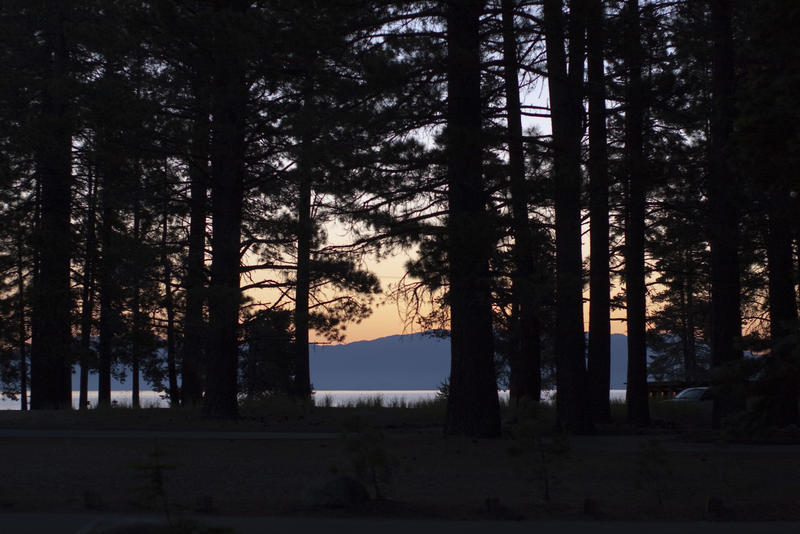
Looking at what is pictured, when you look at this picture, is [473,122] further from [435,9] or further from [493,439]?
[493,439]

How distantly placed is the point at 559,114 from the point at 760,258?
15130 millimetres

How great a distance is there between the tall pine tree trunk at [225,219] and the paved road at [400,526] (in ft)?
32.0

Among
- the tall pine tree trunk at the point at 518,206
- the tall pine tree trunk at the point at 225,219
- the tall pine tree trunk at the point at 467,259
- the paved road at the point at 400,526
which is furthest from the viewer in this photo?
the tall pine tree trunk at the point at 225,219

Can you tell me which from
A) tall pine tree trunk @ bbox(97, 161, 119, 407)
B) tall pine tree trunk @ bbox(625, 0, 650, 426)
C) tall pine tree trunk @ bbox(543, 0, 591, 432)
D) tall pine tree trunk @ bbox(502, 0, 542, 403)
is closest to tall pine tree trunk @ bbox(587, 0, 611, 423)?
tall pine tree trunk @ bbox(625, 0, 650, 426)

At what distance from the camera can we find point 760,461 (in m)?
12.6

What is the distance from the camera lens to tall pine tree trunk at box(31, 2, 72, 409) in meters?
26.6

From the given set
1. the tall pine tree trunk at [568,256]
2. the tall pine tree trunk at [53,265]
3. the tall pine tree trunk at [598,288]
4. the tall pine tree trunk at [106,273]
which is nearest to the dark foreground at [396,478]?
the tall pine tree trunk at [568,256]

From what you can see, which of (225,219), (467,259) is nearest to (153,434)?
(225,219)

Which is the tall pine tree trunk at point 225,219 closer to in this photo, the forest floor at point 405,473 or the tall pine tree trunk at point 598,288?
the forest floor at point 405,473

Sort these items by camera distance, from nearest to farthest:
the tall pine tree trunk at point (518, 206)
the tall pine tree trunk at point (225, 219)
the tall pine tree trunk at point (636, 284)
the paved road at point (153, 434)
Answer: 1. the tall pine tree trunk at point (518, 206)
2. the paved road at point (153, 434)
3. the tall pine tree trunk at point (225, 219)
4. the tall pine tree trunk at point (636, 284)

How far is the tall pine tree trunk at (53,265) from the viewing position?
87.4ft

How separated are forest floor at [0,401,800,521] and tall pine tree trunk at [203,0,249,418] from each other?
233 cm

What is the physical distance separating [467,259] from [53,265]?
16.9 meters

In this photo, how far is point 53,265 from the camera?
1061 inches
